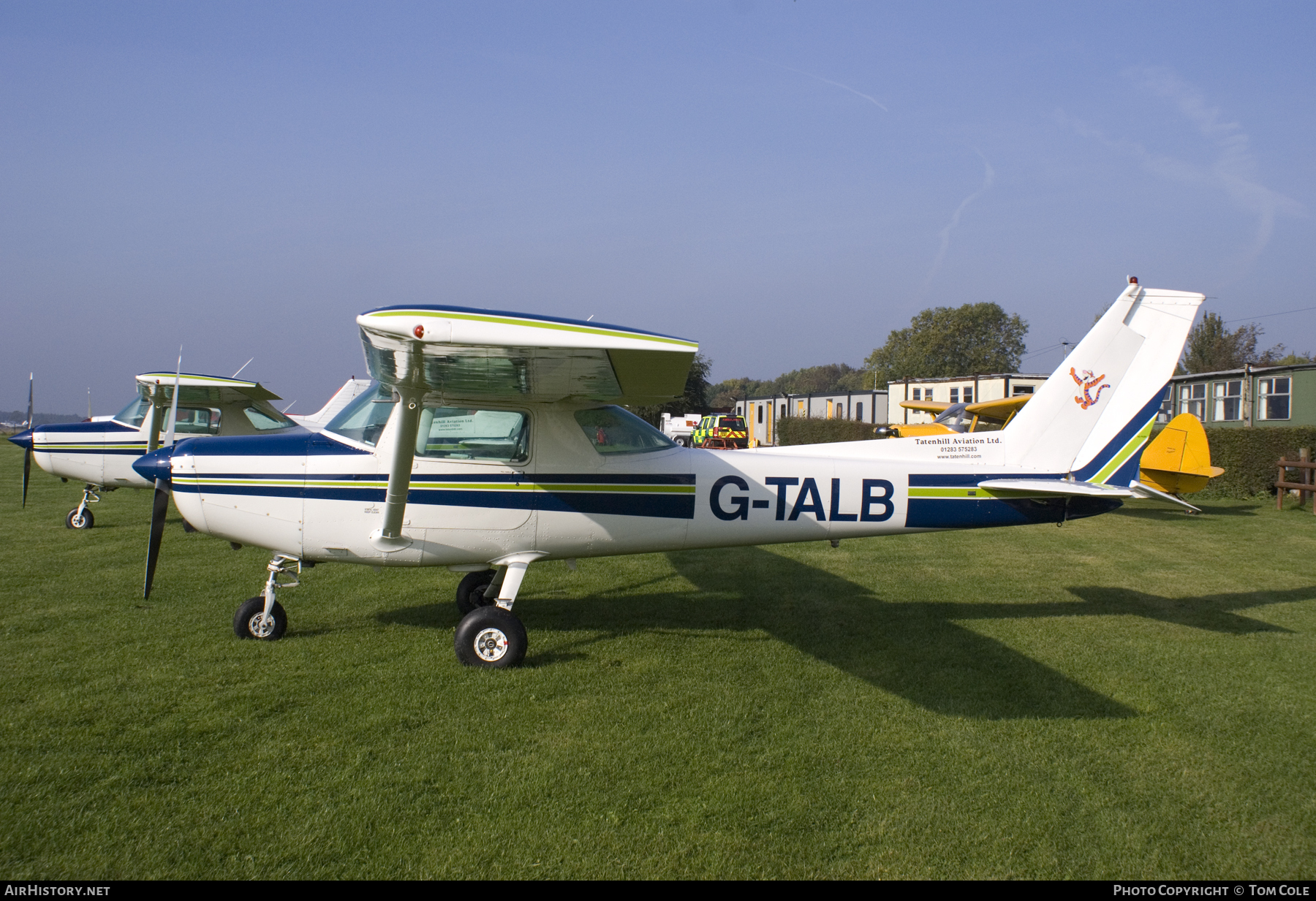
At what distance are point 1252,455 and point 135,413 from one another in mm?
21421

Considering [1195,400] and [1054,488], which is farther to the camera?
[1195,400]

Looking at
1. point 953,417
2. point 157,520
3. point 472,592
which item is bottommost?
point 472,592

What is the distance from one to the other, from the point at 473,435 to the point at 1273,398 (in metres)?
23.6

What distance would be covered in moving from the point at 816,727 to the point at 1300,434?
17016mm

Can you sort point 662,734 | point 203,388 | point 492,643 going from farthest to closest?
point 203,388 < point 492,643 < point 662,734

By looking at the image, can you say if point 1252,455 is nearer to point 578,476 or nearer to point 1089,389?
point 1089,389

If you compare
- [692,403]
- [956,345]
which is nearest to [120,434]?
[692,403]

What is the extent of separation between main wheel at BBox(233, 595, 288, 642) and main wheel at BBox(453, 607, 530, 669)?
154 cm

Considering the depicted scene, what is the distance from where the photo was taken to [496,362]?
447 cm

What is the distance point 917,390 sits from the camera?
3497 centimetres

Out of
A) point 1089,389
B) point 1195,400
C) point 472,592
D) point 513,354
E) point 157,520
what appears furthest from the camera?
point 1195,400

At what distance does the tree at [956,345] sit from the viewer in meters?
73.1

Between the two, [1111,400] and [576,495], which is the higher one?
[1111,400]
